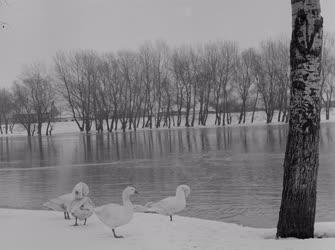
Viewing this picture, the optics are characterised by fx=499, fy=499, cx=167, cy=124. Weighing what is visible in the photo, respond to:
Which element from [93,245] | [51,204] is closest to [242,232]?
[93,245]

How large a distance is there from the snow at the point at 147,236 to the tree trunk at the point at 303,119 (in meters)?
0.48

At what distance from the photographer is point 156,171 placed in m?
18.5

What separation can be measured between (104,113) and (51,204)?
66.3 metres

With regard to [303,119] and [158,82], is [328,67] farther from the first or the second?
[303,119]

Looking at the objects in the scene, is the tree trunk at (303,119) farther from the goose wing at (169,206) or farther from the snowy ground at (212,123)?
the snowy ground at (212,123)

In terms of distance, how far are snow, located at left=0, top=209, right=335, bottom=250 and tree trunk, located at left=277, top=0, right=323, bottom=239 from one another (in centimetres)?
48

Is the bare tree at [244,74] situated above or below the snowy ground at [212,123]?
above

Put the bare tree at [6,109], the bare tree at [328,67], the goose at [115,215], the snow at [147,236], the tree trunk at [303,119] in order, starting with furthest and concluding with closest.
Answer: the bare tree at [6,109] → the bare tree at [328,67] → the goose at [115,215] → the tree trunk at [303,119] → the snow at [147,236]

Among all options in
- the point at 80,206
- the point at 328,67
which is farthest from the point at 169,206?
the point at 328,67

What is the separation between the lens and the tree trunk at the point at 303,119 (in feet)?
19.8

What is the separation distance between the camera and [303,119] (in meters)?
6.10

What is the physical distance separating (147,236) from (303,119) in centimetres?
253

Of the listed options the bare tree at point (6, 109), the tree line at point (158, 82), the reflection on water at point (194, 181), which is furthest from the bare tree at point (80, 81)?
the reflection on water at point (194, 181)

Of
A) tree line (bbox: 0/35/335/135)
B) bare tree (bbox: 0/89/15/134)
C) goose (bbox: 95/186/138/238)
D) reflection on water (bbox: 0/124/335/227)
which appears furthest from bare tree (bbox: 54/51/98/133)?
goose (bbox: 95/186/138/238)
